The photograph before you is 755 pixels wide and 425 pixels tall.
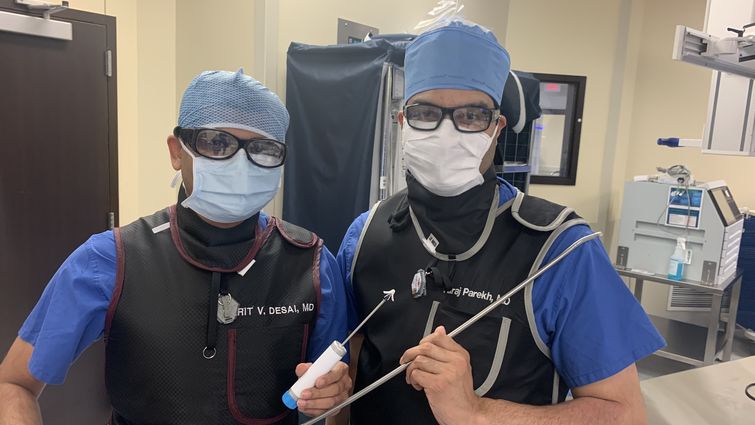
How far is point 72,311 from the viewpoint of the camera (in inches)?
36.9

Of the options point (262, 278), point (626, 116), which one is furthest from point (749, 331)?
point (262, 278)

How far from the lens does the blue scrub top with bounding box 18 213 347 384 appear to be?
0.94m

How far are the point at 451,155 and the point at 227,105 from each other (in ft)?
1.47

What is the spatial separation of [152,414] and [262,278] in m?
0.31

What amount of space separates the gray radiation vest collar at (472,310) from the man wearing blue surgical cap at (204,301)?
0.10 m

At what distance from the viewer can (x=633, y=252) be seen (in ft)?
10.5

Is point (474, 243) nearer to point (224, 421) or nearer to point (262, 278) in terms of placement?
point (262, 278)

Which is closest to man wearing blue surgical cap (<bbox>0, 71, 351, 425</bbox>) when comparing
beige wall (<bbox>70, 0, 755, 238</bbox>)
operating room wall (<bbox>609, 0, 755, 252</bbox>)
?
beige wall (<bbox>70, 0, 755, 238</bbox>)

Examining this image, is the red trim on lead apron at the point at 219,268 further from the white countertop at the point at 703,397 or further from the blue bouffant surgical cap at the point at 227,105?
the white countertop at the point at 703,397

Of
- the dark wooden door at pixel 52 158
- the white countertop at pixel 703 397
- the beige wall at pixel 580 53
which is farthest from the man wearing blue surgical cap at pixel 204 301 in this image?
the beige wall at pixel 580 53

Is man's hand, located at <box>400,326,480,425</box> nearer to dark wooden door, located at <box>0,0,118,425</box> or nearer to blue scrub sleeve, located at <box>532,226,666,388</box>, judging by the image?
blue scrub sleeve, located at <box>532,226,666,388</box>

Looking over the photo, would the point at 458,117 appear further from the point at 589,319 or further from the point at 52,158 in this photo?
the point at 52,158

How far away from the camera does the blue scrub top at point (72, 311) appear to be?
935mm

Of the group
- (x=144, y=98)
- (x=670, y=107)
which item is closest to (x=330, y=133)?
(x=144, y=98)
